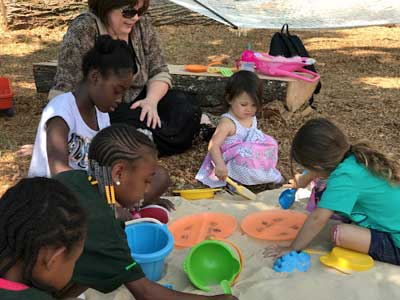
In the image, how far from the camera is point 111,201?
5.51ft

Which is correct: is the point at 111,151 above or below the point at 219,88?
above

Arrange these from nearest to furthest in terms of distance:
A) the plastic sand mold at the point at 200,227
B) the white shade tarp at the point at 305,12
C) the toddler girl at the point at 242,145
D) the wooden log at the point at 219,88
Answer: the plastic sand mold at the point at 200,227 → the toddler girl at the point at 242,145 → the wooden log at the point at 219,88 → the white shade tarp at the point at 305,12

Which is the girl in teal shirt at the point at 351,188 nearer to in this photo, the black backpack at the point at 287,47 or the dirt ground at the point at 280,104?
the dirt ground at the point at 280,104

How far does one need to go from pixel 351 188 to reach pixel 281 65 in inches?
87.2

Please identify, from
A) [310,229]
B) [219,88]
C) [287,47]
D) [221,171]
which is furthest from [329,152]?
[287,47]

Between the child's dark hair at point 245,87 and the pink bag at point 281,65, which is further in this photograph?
the pink bag at point 281,65

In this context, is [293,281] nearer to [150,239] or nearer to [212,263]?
[212,263]

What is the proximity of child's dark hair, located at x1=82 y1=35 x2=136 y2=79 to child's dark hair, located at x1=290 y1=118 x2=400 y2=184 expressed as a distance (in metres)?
0.82

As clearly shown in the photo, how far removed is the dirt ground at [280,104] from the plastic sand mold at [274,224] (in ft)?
2.35

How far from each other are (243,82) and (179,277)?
1380 millimetres

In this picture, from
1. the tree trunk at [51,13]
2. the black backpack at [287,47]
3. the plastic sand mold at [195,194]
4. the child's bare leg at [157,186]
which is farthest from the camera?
the tree trunk at [51,13]

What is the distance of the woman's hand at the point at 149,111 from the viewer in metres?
3.12

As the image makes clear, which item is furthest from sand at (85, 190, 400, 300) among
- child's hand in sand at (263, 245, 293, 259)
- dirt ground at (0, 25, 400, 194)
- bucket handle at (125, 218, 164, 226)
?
dirt ground at (0, 25, 400, 194)

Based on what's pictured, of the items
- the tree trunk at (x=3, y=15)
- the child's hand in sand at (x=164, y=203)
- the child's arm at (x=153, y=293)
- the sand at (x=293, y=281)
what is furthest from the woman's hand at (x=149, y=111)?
the tree trunk at (x=3, y=15)
